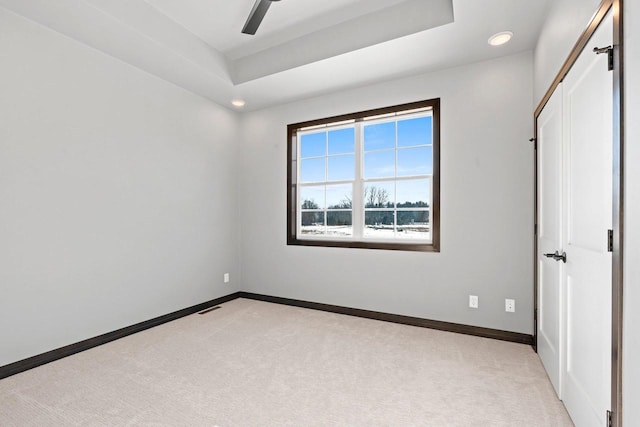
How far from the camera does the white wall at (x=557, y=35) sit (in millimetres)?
1615

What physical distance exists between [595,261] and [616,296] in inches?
11.4

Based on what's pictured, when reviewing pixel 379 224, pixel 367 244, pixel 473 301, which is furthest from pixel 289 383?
pixel 379 224

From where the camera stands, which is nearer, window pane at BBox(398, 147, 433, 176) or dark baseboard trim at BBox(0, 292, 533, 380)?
dark baseboard trim at BBox(0, 292, 533, 380)

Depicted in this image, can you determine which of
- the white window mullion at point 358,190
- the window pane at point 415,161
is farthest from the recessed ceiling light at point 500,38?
the white window mullion at point 358,190

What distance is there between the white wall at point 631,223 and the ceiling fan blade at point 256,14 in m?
1.85

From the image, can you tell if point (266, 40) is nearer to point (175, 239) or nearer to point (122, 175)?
point (122, 175)

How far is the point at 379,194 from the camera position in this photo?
373 cm

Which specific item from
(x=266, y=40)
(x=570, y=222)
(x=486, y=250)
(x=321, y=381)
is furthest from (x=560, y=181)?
(x=266, y=40)

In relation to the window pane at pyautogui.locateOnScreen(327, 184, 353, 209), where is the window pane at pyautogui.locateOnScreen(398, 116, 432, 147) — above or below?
above

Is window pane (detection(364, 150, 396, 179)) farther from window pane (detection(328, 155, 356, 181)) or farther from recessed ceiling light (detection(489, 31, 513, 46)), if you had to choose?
recessed ceiling light (detection(489, 31, 513, 46))

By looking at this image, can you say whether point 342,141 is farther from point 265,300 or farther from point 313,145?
point 265,300

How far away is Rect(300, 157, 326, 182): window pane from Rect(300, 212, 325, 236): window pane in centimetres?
47

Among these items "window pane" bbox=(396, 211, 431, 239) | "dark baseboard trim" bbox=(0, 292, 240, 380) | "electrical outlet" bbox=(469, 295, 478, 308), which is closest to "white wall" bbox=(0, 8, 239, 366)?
"dark baseboard trim" bbox=(0, 292, 240, 380)

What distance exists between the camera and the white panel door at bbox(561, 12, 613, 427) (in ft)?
4.41
